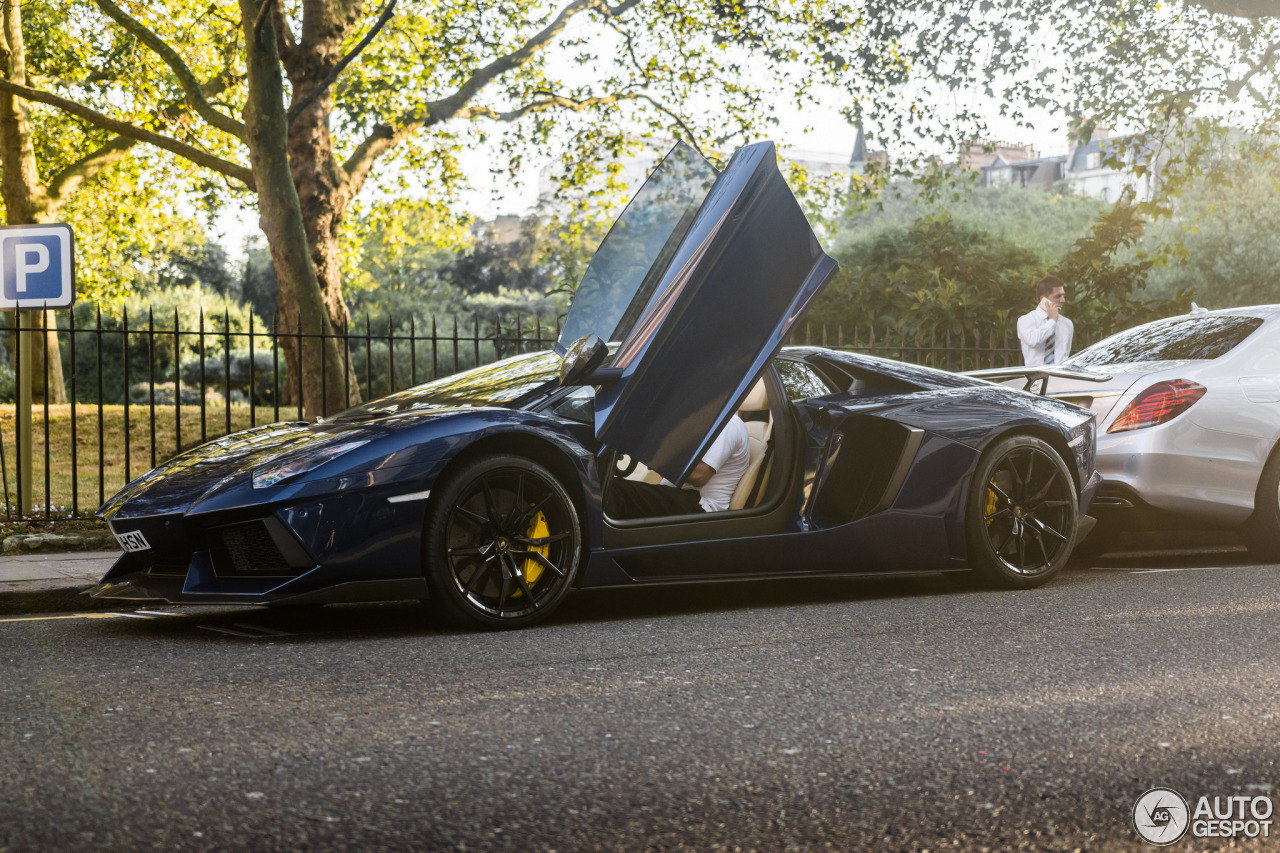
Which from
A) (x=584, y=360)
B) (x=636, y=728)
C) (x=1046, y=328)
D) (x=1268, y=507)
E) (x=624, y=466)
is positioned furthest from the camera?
(x=1046, y=328)

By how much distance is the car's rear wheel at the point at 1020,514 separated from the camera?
A: 18.8 ft

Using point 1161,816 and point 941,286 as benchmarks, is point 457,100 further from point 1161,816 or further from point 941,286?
point 1161,816

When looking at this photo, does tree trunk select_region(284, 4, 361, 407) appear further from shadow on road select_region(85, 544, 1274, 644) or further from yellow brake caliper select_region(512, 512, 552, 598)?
yellow brake caliper select_region(512, 512, 552, 598)

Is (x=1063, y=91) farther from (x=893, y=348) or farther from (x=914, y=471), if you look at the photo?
(x=914, y=471)

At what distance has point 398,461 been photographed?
4.45m

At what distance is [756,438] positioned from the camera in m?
Answer: 5.50

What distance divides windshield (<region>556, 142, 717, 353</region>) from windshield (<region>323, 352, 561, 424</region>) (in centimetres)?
19

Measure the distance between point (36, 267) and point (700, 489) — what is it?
4.54m

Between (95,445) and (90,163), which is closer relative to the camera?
(95,445)

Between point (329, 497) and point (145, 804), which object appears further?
point (329, 497)

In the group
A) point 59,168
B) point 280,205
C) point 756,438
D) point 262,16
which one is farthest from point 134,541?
point 59,168

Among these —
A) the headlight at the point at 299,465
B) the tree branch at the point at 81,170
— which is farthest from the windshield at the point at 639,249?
the tree branch at the point at 81,170

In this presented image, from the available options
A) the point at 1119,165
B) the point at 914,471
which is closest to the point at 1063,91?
the point at 1119,165

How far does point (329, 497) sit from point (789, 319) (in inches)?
75.0
